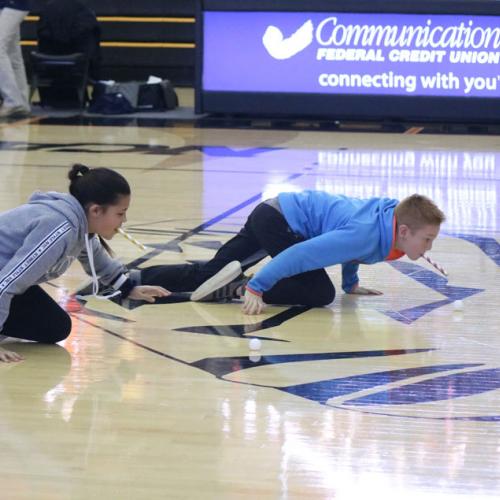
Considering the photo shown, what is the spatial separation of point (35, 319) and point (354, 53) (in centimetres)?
723

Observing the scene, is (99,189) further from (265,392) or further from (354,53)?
(354,53)

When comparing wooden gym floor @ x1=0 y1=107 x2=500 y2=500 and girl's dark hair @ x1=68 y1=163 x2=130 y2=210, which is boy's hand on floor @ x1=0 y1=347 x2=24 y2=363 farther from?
girl's dark hair @ x1=68 y1=163 x2=130 y2=210

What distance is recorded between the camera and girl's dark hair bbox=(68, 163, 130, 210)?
3.44m

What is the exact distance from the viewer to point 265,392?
125 inches

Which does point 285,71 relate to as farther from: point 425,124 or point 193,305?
point 193,305

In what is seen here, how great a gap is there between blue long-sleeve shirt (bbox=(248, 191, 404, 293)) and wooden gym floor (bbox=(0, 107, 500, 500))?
201 millimetres

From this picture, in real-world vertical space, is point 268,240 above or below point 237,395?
above

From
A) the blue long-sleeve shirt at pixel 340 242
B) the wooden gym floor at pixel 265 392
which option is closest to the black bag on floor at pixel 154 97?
the wooden gym floor at pixel 265 392

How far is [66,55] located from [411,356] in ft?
28.7

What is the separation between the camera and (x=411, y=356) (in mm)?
3576

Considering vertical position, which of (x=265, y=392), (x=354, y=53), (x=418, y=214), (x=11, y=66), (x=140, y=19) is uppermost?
(x=140, y=19)

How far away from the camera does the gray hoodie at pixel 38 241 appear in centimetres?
327

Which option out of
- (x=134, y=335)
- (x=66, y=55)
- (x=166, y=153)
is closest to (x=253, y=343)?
(x=134, y=335)

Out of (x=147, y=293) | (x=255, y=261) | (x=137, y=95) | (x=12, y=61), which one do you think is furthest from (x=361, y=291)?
(x=137, y=95)
